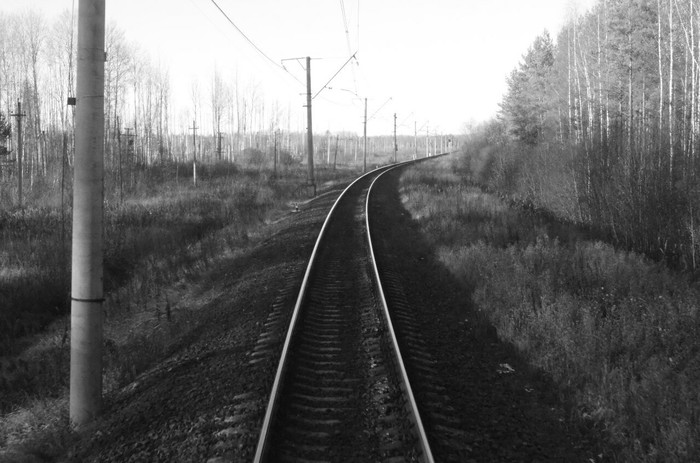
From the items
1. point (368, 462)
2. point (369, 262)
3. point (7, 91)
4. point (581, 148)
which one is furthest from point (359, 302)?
point (7, 91)

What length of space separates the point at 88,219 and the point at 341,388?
3064 mm

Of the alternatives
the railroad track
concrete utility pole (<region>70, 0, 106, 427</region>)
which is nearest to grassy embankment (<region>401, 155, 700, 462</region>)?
the railroad track

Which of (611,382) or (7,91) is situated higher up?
(7,91)

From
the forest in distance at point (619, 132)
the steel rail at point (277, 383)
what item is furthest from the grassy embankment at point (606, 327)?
the forest in distance at point (619, 132)

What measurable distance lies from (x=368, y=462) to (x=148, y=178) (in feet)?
118

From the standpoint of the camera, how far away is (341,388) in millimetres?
5441

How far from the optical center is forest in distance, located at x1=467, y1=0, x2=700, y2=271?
1393 cm

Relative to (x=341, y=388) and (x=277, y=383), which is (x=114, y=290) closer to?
(x=277, y=383)

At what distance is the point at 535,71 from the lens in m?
41.4

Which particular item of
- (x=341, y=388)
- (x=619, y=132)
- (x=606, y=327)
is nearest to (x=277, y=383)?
(x=341, y=388)

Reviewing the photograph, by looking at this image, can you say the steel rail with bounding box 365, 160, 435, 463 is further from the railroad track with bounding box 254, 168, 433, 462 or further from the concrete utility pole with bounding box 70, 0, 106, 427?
the concrete utility pole with bounding box 70, 0, 106, 427

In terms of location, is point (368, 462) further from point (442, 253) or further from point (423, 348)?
point (442, 253)

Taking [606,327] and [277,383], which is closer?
[277,383]

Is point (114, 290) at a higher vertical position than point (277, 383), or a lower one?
lower
